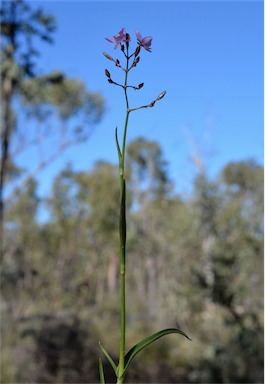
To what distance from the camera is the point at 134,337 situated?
7102mm

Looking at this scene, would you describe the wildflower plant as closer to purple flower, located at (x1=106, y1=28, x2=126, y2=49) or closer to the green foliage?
purple flower, located at (x1=106, y1=28, x2=126, y2=49)

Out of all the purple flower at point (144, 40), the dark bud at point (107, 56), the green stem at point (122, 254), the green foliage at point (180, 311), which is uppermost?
the purple flower at point (144, 40)

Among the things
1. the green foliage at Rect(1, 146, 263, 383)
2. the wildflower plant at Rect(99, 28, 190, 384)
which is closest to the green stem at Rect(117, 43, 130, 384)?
the wildflower plant at Rect(99, 28, 190, 384)

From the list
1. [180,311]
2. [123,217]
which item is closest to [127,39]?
[123,217]

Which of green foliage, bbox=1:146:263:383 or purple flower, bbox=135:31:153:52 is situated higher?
purple flower, bbox=135:31:153:52

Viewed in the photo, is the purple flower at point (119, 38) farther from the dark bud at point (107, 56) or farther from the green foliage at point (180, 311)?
the green foliage at point (180, 311)

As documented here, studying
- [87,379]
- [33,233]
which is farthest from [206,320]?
[33,233]

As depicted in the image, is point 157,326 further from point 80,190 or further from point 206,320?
point 80,190

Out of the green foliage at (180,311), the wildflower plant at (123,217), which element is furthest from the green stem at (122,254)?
the green foliage at (180,311)

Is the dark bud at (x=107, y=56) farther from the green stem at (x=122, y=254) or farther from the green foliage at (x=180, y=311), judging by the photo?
the green foliage at (x=180, y=311)

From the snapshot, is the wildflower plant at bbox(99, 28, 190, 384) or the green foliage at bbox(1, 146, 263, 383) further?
the green foliage at bbox(1, 146, 263, 383)

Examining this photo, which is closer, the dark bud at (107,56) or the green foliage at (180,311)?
the dark bud at (107,56)

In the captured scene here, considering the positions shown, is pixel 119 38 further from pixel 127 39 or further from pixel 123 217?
pixel 123 217

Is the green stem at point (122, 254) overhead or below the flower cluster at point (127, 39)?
below
